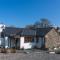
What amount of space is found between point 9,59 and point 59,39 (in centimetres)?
1917

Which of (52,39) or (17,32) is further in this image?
(17,32)

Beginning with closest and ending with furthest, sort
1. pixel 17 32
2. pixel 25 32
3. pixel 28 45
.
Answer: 1. pixel 28 45
2. pixel 25 32
3. pixel 17 32

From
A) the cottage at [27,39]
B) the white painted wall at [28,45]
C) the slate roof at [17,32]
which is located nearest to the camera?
the cottage at [27,39]

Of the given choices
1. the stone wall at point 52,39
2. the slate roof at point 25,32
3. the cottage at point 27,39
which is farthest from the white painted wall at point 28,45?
the stone wall at point 52,39

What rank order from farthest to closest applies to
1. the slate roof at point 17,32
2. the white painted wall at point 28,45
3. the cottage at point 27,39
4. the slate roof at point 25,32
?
the slate roof at point 25,32 → the slate roof at point 17,32 → the white painted wall at point 28,45 → the cottage at point 27,39

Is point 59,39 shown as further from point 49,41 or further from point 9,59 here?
point 9,59

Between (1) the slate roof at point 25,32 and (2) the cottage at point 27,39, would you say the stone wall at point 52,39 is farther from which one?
(1) the slate roof at point 25,32

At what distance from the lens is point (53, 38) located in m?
36.5

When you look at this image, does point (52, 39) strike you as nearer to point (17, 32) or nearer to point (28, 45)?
point (28, 45)

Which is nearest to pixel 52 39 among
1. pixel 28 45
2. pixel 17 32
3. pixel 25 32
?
pixel 28 45

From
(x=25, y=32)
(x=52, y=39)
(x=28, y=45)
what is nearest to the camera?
(x=28, y=45)

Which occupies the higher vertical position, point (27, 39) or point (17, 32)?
point (17, 32)

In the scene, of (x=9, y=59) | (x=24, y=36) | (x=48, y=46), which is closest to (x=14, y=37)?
(x=24, y=36)

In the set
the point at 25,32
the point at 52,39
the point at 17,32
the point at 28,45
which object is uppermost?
the point at 17,32
